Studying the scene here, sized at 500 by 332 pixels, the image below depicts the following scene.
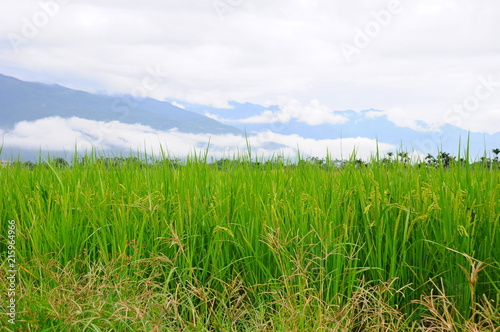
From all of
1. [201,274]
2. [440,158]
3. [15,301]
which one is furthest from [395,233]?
[15,301]

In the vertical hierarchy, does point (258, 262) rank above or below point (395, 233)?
below

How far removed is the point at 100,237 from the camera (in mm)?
3162

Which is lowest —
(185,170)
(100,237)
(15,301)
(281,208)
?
(15,301)

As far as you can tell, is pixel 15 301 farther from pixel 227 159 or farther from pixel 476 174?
pixel 476 174

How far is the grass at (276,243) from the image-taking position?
2541 millimetres

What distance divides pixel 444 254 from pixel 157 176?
210 cm

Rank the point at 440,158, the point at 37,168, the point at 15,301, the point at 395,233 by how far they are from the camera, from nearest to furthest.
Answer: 1. the point at 15,301
2. the point at 395,233
3. the point at 440,158
4. the point at 37,168

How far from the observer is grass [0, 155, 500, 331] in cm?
254

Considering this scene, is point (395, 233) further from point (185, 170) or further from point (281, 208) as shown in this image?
point (185, 170)

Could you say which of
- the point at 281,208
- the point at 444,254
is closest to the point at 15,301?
the point at 281,208

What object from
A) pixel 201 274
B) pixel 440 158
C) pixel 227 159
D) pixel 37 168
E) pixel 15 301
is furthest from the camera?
pixel 37 168

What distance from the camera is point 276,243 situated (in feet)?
8.04

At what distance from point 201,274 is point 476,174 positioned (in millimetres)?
2028

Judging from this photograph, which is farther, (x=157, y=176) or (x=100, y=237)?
(x=157, y=176)
